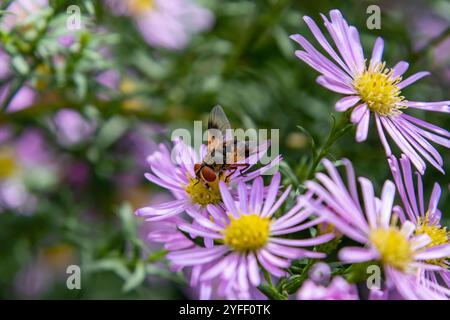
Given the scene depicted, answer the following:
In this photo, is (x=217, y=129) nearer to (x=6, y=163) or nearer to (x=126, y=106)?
(x=126, y=106)

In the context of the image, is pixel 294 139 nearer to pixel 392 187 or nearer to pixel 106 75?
pixel 106 75

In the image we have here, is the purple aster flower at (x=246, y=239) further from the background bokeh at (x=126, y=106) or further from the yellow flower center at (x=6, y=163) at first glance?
the yellow flower center at (x=6, y=163)

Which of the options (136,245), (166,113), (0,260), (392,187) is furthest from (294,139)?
(0,260)

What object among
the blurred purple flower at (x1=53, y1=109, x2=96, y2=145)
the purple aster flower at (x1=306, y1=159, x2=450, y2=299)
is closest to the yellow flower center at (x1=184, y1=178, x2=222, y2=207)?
the purple aster flower at (x1=306, y1=159, x2=450, y2=299)

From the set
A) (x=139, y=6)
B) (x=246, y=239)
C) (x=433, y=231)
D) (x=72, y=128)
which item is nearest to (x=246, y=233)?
(x=246, y=239)

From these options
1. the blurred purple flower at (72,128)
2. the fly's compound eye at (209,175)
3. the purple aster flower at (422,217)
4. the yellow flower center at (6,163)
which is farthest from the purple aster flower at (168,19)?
the purple aster flower at (422,217)
